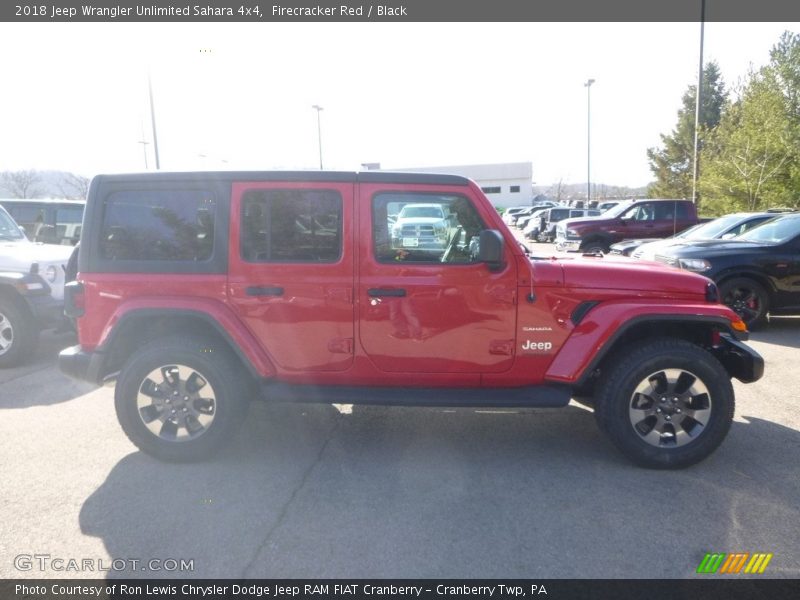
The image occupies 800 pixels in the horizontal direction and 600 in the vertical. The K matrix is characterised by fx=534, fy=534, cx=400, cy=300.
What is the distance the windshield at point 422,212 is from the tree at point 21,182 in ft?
114

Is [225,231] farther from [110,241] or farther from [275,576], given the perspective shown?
[275,576]

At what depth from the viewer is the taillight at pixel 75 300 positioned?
3.93 m

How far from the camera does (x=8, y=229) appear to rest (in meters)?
7.46

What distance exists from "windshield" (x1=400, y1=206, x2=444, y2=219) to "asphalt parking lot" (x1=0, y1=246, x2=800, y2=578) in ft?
5.73

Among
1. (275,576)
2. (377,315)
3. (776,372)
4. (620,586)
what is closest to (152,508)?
Result: (275,576)

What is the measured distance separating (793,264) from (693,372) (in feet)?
17.9

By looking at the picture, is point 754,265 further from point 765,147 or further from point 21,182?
point 21,182

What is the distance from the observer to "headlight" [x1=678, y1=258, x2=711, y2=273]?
7579 millimetres

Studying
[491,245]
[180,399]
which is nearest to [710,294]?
[491,245]

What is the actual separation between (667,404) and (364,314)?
219 centimetres

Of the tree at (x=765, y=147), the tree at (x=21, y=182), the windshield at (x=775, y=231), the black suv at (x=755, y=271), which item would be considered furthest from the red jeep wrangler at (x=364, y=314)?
the tree at (x=21, y=182)

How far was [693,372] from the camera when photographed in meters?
3.63

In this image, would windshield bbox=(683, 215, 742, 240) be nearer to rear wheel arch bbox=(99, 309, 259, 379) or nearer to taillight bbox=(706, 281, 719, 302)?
taillight bbox=(706, 281, 719, 302)

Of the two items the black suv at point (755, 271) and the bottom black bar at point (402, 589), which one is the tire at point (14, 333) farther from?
the black suv at point (755, 271)
